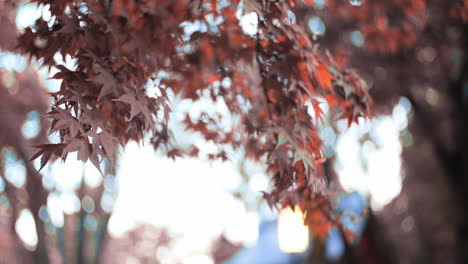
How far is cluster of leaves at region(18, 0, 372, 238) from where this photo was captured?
1.82 meters

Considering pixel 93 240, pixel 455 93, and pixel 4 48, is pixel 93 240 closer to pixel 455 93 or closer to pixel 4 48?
pixel 4 48

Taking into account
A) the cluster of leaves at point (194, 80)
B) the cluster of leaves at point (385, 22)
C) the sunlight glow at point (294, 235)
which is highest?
the cluster of leaves at point (385, 22)

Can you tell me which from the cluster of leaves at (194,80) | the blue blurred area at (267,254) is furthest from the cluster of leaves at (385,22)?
the blue blurred area at (267,254)

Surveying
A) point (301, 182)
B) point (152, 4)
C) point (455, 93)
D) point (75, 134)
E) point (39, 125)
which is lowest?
point (75, 134)

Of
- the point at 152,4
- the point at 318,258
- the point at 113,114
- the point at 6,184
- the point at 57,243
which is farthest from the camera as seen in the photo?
the point at 318,258

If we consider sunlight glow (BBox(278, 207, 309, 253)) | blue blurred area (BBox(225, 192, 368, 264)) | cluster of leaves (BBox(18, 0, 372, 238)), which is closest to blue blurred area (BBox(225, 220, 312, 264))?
blue blurred area (BBox(225, 192, 368, 264))

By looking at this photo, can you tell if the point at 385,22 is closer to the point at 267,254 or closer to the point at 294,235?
the point at 294,235

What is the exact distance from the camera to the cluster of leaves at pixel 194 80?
1.82 m

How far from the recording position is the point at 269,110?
2.34 m

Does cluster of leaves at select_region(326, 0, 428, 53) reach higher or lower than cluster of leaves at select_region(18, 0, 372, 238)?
higher

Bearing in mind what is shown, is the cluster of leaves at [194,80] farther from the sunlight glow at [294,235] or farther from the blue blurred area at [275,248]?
the blue blurred area at [275,248]

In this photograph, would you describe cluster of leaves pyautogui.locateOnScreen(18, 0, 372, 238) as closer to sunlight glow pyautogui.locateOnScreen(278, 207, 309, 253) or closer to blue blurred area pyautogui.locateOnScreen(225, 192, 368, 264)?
sunlight glow pyautogui.locateOnScreen(278, 207, 309, 253)

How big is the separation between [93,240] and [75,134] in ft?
18.3

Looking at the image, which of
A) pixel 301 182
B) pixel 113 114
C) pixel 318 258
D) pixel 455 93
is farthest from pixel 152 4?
pixel 318 258
